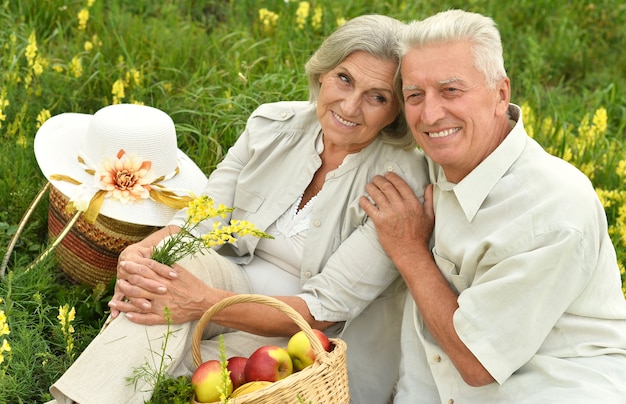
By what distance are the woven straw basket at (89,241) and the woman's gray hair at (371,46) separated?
106 centimetres

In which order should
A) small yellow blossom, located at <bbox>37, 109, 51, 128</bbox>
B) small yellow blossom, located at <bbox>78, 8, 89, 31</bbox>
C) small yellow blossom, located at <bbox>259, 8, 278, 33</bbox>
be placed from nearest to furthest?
1. small yellow blossom, located at <bbox>37, 109, 51, 128</bbox>
2. small yellow blossom, located at <bbox>78, 8, 89, 31</bbox>
3. small yellow blossom, located at <bbox>259, 8, 278, 33</bbox>

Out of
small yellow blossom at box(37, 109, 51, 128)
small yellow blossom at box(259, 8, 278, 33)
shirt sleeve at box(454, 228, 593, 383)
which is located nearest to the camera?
shirt sleeve at box(454, 228, 593, 383)

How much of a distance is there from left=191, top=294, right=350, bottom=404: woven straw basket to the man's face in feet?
2.41

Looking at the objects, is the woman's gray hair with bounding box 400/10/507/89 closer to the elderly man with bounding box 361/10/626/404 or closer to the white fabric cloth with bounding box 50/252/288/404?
the elderly man with bounding box 361/10/626/404

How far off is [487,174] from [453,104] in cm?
27

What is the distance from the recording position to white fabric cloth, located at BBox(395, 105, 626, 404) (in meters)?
2.73

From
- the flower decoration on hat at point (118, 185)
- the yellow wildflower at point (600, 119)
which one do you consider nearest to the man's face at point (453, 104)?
the flower decoration on hat at point (118, 185)

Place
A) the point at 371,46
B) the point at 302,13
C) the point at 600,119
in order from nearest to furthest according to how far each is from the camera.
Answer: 1. the point at 371,46
2. the point at 600,119
3. the point at 302,13

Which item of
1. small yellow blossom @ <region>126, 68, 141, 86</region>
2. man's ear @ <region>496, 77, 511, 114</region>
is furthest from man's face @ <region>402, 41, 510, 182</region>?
small yellow blossom @ <region>126, 68, 141, 86</region>

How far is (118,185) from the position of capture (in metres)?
3.60

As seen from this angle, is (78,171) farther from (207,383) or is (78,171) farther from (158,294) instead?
(207,383)

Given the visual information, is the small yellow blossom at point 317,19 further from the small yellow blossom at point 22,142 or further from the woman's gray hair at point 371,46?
the woman's gray hair at point 371,46

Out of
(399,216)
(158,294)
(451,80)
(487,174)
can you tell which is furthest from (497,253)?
(158,294)

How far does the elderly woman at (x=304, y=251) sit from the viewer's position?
3088mm
